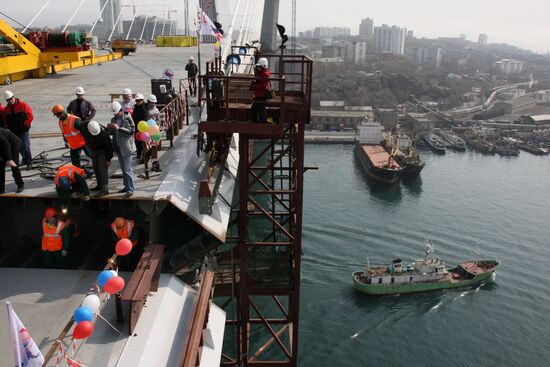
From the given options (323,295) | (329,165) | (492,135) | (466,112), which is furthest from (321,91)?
(323,295)

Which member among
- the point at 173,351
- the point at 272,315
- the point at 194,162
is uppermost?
the point at 194,162

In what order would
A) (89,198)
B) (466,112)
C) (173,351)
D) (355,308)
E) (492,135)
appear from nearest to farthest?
(173,351) < (89,198) < (355,308) < (492,135) < (466,112)

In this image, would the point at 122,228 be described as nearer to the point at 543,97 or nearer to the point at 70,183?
the point at 70,183

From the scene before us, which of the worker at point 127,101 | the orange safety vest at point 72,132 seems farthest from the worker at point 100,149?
the worker at point 127,101

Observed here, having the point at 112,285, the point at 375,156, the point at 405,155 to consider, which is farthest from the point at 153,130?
the point at 405,155

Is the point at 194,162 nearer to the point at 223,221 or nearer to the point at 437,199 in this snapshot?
the point at 223,221

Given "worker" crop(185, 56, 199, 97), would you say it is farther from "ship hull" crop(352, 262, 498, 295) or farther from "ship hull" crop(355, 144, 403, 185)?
"ship hull" crop(355, 144, 403, 185)
